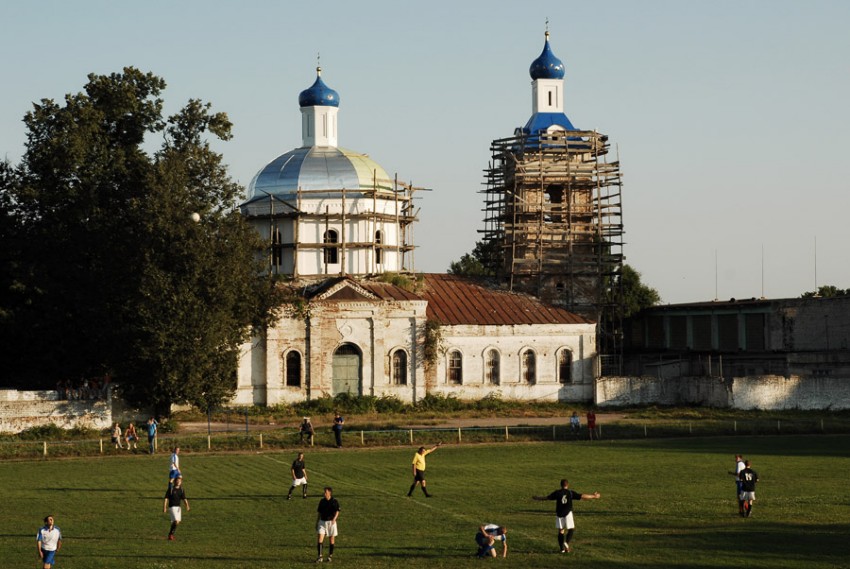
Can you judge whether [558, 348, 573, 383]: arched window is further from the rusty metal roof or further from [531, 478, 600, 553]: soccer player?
[531, 478, 600, 553]: soccer player

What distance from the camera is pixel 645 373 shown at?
7631cm

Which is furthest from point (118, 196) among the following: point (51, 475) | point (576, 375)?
point (576, 375)

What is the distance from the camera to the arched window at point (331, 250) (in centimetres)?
7150

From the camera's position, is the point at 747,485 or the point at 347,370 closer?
the point at 747,485

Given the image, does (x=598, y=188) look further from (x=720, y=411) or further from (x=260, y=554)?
(x=260, y=554)

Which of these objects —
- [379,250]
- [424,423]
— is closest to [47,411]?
[424,423]

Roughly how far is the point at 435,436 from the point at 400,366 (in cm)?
1364

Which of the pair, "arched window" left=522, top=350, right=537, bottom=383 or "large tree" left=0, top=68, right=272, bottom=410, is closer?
"large tree" left=0, top=68, right=272, bottom=410

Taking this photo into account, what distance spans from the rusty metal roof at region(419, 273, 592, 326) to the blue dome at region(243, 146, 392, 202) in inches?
246

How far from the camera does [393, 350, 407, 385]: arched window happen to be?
218ft

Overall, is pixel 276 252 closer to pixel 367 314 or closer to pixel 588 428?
pixel 367 314

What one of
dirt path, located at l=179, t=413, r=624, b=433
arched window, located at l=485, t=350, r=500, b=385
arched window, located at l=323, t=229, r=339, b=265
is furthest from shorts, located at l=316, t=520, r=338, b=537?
arched window, located at l=323, t=229, r=339, b=265

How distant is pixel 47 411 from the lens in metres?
55.4

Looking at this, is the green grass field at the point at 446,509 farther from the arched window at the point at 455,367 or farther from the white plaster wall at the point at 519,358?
the white plaster wall at the point at 519,358
